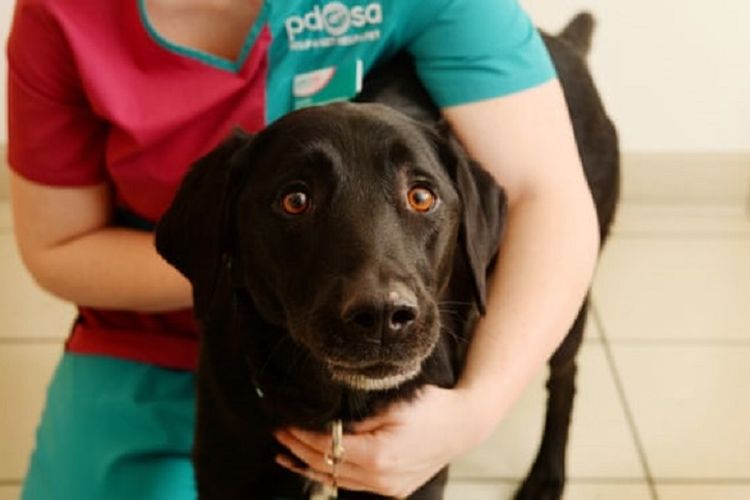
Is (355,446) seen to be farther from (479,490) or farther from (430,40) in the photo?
(479,490)

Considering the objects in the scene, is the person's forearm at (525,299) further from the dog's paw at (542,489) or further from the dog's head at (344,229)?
Result: the dog's paw at (542,489)

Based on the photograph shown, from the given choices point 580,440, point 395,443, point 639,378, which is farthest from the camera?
point 639,378

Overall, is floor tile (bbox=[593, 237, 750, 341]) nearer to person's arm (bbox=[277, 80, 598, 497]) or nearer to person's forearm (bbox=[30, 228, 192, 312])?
person's arm (bbox=[277, 80, 598, 497])

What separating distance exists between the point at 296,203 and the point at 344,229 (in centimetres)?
7

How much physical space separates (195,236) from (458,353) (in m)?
0.35

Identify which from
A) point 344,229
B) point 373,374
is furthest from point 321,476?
point 344,229

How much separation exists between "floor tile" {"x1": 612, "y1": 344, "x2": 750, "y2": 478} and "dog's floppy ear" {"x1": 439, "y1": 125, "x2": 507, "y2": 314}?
73 cm

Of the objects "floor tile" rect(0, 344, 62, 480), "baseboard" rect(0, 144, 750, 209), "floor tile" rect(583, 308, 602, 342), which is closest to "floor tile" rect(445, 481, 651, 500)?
"floor tile" rect(583, 308, 602, 342)

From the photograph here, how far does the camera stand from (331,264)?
91 centimetres

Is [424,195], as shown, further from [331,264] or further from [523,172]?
[523,172]

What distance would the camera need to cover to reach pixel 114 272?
1283 millimetres

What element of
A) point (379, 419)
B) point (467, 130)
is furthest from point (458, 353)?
point (467, 130)

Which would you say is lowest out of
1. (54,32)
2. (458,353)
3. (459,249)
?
(458,353)

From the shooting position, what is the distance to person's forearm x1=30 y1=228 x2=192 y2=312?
1283 mm
